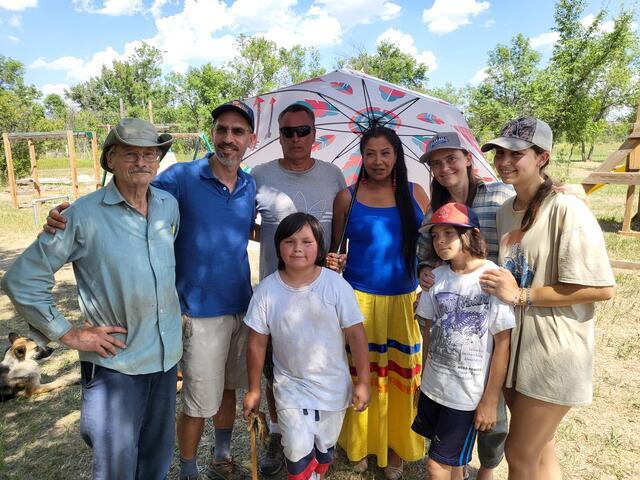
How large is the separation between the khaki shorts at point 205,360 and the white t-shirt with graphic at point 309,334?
31 centimetres

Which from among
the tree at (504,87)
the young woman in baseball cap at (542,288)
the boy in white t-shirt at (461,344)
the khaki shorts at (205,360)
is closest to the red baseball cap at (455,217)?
the boy in white t-shirt at (461,344)

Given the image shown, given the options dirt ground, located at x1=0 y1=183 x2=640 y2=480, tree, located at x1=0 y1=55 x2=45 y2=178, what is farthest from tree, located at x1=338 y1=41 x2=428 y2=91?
dirt ground, located at x1=0 y1=183 x2=640 y2=480

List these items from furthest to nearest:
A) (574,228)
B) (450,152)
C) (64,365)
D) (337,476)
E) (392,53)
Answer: (392,53), (64,365), (337,476), (450,152), (574,228)

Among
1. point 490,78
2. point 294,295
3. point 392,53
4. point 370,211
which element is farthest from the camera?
point 392,53

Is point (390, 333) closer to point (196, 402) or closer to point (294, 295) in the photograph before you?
point (294, 295)

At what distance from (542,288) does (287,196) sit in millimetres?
1468

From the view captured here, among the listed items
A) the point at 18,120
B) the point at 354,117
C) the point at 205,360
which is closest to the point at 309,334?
the point at 205,360

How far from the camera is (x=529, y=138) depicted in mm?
1791

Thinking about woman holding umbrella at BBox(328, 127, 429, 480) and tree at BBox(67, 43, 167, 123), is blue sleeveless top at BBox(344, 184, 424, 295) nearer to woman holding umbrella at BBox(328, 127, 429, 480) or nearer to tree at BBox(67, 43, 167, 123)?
woman holding umbrella at BBox(328, 127, 429, 480)

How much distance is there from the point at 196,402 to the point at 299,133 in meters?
1.67

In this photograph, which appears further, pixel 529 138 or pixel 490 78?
pixel 490 78

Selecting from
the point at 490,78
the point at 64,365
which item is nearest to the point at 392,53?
the point at 490,78

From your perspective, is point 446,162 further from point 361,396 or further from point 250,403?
point 250,403

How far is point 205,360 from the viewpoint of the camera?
7.59 feet
